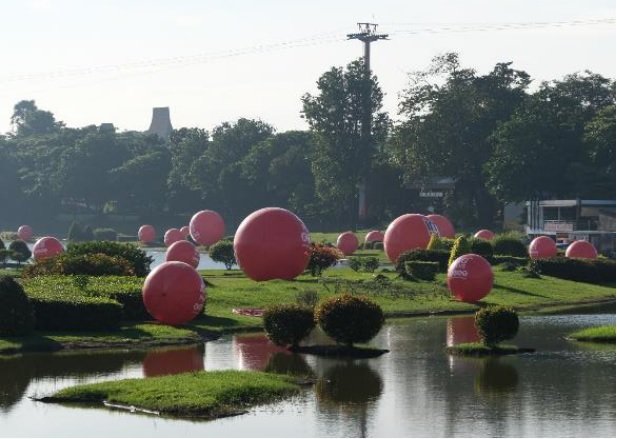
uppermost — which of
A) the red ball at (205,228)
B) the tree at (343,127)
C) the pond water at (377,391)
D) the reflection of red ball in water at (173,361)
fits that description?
the tree at (343,127)

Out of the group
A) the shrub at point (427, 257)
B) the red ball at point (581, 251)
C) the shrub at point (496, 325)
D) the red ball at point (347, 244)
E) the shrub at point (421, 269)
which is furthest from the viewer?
the red ball at point (347, 244)

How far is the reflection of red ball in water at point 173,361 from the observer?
123 feet

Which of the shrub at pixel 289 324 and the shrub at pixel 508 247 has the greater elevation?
the shrub at pixel 508 247

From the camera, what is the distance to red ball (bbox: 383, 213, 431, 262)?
76.4m

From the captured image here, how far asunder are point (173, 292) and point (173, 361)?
6492 mm

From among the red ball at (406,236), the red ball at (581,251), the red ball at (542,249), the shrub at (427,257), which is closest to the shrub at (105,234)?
the red ball at (542,249)

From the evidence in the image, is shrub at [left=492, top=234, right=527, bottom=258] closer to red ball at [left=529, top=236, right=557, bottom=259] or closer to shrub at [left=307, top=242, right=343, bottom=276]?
red ball at [left=529, top=236, right=557, bottom=259]

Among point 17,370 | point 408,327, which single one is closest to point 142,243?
point 408,327

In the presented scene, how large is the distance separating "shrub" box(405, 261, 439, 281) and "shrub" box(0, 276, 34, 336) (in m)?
26.6

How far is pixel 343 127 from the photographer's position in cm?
14012

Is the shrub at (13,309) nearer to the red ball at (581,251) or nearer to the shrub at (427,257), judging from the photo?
the shrub at (427,257)

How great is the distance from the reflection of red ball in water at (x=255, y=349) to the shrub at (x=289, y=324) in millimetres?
404

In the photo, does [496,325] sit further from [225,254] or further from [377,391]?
[225,254]

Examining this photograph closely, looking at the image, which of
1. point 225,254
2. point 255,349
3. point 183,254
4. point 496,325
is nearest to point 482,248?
point 225,254
